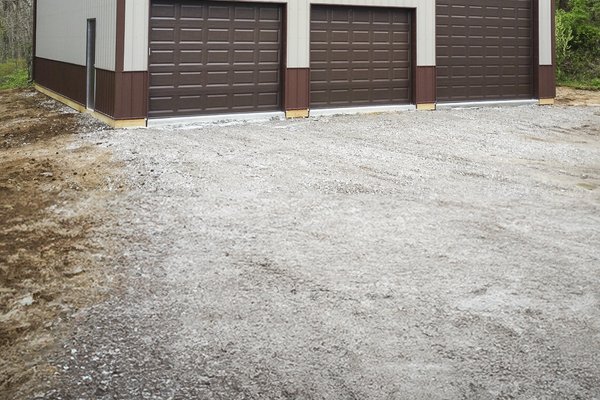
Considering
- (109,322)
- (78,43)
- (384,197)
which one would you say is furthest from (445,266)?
(78,43)

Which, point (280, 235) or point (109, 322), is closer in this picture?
point (109, 322)

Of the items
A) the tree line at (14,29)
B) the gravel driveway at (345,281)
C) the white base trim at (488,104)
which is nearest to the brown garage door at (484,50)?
the white base trim at (488,104)

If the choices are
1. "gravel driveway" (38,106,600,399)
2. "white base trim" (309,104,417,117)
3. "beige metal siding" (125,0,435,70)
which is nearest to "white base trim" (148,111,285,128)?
"white base trim" (309,104,417,117)

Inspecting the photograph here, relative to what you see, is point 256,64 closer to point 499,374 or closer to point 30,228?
point 30,228

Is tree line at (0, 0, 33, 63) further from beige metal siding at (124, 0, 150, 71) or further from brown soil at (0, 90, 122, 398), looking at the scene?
brown soil at (0, 90, 122, 398)

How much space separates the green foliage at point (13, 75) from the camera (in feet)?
84.9

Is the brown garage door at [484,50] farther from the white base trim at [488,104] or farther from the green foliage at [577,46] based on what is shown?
the green foliage at [577,46]

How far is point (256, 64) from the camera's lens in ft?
43.8

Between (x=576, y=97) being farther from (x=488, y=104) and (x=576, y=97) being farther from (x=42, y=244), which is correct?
(x=42, y=244)

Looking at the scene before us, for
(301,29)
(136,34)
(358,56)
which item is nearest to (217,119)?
(136,34)

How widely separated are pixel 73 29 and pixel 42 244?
11.7m

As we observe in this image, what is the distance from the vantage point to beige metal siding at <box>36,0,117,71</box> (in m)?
12.1

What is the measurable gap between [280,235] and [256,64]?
813cm

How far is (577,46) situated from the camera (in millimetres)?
23156
